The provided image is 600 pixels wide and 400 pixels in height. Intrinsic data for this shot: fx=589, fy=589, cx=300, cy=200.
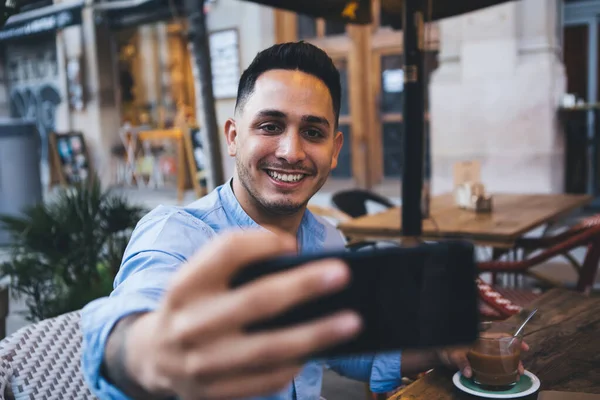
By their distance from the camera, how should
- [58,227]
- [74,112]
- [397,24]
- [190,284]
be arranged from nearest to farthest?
[190,284] → [58,227] → [397,24] → [74,112]

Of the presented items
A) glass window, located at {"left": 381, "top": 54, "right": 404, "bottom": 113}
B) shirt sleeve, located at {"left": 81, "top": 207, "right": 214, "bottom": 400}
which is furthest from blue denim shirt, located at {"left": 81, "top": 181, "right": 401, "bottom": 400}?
glass window, located at {"left": 381, "top": 54, "right": 404, "bottom": 113}

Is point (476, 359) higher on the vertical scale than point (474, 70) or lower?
lower

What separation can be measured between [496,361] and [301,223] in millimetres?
703

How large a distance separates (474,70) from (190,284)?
676 cm

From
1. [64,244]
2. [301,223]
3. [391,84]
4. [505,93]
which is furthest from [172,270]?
[391,84]

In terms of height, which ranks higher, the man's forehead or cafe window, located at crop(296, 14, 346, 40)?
cafe window, located at crop(296, 14, 346, 40)

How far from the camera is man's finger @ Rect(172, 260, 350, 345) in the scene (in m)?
0.49

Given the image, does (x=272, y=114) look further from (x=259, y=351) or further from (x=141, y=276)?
(x=259, y=351)

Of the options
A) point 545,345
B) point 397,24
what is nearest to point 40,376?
point 545,345

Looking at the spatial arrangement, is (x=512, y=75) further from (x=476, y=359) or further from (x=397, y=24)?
(x=476, y=359)

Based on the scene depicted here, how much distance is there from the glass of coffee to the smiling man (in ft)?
0.31

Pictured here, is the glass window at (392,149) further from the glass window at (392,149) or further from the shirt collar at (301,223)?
the shirt collar at (301,223)

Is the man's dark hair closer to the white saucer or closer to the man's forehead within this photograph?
the man's forehead

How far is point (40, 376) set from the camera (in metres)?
1.40
